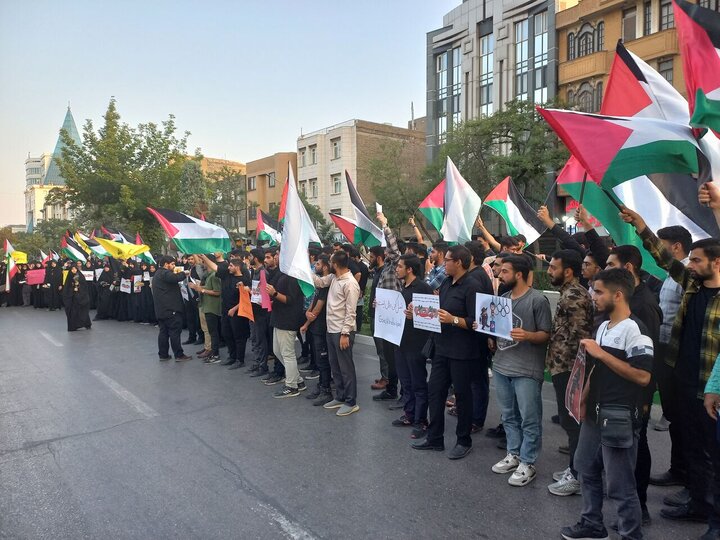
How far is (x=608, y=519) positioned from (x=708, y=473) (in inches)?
29.4

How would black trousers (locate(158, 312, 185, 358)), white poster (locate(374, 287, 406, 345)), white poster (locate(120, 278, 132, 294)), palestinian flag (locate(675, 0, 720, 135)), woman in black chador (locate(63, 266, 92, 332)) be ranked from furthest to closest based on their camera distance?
white poster (locate(120, 278, 132, 294))
woman in black chador (locate(63, 266, 92, 332))
black trousers (locate(158, 312, 185, 358))
white poster (locate(374, 287, 406, 345))
palestinian flag (locate(675, 0, 720, 135))

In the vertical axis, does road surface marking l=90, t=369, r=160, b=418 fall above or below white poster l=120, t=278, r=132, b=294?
below

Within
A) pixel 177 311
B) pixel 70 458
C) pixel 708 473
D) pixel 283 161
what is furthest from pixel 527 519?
pixel 283 161

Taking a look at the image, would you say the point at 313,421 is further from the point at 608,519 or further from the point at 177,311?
the point at 177,311

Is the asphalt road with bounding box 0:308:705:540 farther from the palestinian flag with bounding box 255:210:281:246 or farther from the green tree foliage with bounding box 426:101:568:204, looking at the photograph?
the green tree foliage with bounding box 426:101:568:204

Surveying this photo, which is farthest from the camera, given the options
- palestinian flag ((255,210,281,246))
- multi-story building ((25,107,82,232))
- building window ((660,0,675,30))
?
multi-story building ((25,107,82,232))

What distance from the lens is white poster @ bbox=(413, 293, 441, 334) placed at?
521 centimetres

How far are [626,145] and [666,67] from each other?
2586 cm

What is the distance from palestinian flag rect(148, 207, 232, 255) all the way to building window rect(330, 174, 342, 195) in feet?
115

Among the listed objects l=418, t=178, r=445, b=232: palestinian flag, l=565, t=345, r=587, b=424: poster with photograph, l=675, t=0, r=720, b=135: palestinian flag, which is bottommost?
l=565, t=345, r=587, b=424: poster with photograph

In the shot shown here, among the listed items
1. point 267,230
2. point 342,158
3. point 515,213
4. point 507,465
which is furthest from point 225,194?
point 507,465

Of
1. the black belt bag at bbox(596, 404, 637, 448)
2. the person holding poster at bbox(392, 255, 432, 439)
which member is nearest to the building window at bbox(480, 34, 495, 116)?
the person holding poster at bbox(392, 255, 432, 439)

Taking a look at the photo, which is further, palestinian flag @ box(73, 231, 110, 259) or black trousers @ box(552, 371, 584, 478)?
palestinian flag @ box(73, 231, 110, 259)

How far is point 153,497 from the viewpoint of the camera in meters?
4.29
